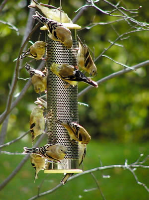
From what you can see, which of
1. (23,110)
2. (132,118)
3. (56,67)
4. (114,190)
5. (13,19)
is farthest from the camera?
(132,118)

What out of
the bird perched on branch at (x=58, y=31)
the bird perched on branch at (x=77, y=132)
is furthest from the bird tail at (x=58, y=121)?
the bird perched on branch at (x=58, y=31)

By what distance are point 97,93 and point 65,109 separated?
878 cm

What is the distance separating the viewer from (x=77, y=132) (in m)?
3.59

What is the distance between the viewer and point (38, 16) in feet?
11.1

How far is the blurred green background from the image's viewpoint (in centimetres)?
832

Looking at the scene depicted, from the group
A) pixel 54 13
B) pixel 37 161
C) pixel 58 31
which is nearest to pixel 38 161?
pixel 37 161

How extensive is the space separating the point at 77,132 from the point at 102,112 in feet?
33.8

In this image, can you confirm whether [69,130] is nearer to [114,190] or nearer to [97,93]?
[114,190]

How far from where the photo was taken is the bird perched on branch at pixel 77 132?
3527 mm

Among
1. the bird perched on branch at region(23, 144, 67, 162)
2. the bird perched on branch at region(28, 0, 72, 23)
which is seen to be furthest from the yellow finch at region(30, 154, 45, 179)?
the bird perched on branch at region(28, 0, 72, 23)

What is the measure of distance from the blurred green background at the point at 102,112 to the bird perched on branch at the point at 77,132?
109 inches

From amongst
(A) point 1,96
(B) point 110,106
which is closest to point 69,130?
(A) point 1,96

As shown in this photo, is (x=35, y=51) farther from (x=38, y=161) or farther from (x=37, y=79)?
(x=38, y=161)

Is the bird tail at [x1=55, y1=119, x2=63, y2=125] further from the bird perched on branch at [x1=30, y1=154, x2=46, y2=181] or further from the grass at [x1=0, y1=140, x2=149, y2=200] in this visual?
the grass at [x1=0, y1=140, x2=149, y2=200]
